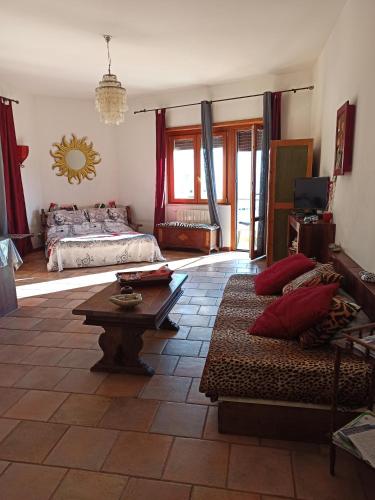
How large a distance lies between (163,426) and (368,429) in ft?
3.18

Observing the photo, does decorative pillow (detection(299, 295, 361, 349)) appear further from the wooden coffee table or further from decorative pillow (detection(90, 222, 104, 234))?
decorative pillow (detection(90, 222, 104, 234))

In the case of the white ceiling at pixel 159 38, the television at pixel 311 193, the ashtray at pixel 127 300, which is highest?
the white ceiling at pixel 159 38

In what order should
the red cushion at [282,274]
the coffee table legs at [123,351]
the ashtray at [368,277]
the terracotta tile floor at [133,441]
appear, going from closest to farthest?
the terracotta tile floor at [133,441] < the ashtray at [368,277] < the coffee table legs at [123,351] < the red cushion at [282,274]

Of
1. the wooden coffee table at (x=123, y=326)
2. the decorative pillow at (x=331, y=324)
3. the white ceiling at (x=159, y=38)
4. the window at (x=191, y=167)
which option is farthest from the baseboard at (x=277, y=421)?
the window at (x=191, y=167)

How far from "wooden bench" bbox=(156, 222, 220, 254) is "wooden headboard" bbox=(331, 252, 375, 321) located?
3.20 meters

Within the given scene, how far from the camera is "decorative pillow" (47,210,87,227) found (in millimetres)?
6004

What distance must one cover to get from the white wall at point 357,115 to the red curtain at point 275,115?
1439mm

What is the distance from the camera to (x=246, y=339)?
192cm

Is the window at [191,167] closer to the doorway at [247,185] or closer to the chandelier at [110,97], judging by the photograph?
the doorway at [247,185]

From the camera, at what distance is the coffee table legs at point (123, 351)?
2316 mm

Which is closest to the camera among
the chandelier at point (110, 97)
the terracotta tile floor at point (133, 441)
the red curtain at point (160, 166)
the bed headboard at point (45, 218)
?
the terracotta tile floor at point (133, 441)

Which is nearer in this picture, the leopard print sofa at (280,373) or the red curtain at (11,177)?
the leopard print sofa at (280,373)

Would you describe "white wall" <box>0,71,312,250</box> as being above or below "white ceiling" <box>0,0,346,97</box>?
below

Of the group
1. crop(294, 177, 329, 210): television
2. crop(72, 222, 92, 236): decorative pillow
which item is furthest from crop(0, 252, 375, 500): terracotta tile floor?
crop(72, 222, 92, 236): decorative pillow
